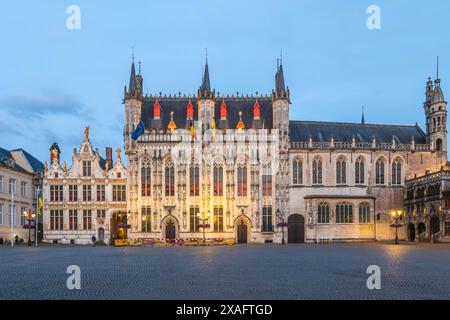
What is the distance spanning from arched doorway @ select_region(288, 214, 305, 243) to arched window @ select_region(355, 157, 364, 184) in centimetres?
917

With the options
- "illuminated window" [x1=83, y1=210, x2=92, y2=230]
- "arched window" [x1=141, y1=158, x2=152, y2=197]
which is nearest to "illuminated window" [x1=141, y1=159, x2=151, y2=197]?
"arched window" [x1=141, y1=158, x2=152, y2=197]

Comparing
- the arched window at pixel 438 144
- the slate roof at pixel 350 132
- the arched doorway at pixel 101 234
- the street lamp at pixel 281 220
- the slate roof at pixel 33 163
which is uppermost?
the slate roof at pixel 350 132

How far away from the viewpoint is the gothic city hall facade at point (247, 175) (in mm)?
69688

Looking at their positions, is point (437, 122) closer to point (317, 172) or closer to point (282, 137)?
point (317, 172)

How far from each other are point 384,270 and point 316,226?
46.2m

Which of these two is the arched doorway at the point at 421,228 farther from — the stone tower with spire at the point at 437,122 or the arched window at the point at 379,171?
the stone tower with spire at the point at 437,122

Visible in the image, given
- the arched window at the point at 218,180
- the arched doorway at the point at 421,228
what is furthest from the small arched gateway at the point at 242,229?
the arched doorway at the point at 421,228

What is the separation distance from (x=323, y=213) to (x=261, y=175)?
960cm

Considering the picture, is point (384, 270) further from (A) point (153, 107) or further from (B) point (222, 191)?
(A) point (153, 107)

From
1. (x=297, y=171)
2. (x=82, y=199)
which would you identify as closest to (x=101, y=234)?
(x=82, y=199)

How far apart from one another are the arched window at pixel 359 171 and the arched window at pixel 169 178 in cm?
2440
